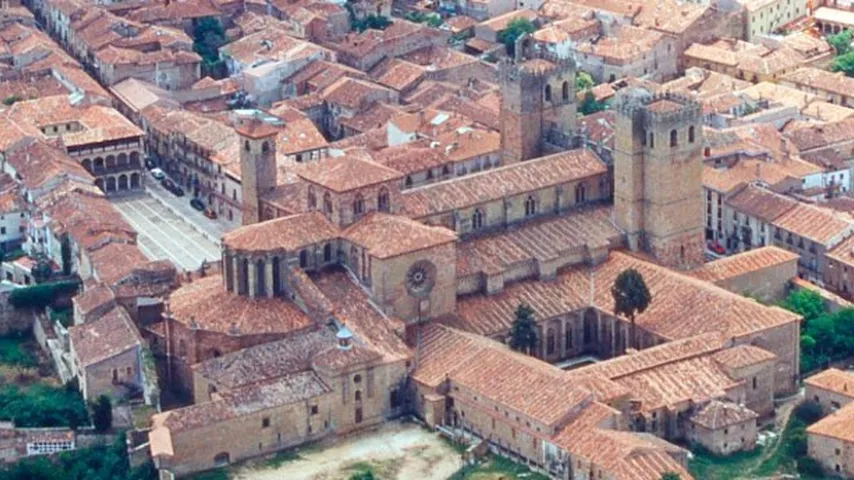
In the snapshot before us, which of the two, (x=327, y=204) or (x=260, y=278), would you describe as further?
(x=327, y=204)

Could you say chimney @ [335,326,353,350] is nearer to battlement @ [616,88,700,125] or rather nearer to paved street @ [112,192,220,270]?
paved street @ [112,192,220,270]

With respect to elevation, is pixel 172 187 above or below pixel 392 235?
below

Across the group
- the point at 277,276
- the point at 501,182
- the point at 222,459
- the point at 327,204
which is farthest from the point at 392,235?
the point at 222,459

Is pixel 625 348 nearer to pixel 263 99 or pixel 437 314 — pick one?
pixel 437 314

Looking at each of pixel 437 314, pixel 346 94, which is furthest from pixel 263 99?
pixel 437 314

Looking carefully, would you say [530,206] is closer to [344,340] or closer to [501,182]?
[501,182]
